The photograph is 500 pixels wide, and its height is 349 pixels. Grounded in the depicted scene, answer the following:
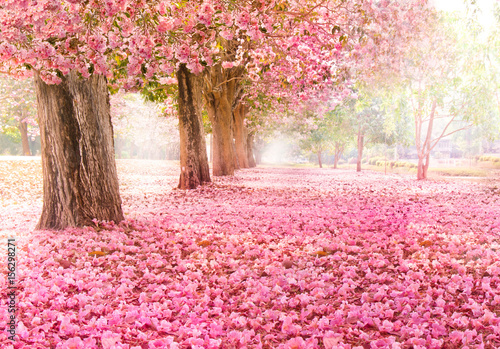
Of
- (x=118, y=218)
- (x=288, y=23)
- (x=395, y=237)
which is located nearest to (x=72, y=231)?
(x=118, y=218)

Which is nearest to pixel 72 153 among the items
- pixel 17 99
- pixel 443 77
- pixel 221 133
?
pixel 221 133

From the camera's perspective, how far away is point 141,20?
591cm

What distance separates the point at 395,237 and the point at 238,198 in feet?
19.6

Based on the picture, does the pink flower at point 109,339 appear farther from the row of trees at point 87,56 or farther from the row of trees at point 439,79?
the row of trees at point 439,79

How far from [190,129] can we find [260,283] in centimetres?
983

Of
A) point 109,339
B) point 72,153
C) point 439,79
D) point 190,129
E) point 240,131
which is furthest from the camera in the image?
point 240,131

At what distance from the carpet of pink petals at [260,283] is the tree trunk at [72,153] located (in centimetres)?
42

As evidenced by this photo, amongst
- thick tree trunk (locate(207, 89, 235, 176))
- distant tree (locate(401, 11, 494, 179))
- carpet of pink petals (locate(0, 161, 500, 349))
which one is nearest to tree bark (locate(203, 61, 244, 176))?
thick tree trunk (locate(207, 89, 235, 176))

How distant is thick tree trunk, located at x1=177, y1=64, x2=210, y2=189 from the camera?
43.6 feet

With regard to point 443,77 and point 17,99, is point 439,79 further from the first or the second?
point 17,99

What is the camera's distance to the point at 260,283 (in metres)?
4.29

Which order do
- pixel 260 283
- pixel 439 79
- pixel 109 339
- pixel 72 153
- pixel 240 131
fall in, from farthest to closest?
pixel 240 131 < pixel 439 79 < pixel 72 153 < pixel 260 283 < pixel 109 339

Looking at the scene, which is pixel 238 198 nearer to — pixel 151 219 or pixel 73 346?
pixel 151 219

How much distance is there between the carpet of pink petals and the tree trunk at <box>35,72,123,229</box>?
424mm
